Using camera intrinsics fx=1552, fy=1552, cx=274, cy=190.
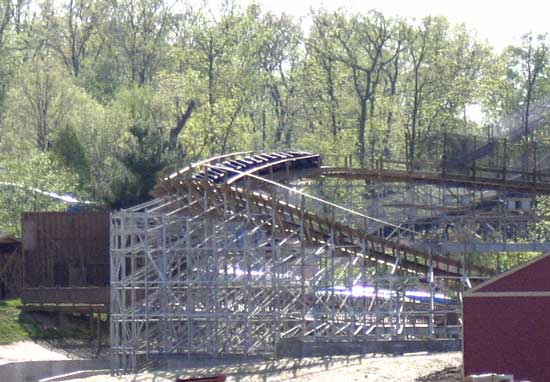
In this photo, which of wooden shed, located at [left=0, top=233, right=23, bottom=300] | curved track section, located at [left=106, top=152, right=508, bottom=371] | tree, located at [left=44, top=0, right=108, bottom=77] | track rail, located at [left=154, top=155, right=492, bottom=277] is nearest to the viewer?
curved track section, located at [left=106, top=152, right=508, bottom=371]

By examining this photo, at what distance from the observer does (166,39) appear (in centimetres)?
9362

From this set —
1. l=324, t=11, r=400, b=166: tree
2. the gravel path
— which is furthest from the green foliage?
the gravel path

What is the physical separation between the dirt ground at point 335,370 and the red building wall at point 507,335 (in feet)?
2.65

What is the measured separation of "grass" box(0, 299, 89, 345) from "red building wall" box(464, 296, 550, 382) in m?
19.3

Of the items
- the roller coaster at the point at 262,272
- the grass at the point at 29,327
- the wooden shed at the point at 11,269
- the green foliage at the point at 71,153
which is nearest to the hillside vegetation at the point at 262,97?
the green foliage at the point at 71,153

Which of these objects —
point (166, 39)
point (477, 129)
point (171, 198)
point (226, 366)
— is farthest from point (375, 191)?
point (166, 39)

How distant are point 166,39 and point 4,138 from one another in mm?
17305

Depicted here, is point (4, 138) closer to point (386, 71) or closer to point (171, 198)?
point (386, 71)

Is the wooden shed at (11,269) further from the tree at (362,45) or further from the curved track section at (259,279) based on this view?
the tree at (362,45)

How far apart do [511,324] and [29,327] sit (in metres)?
21.1

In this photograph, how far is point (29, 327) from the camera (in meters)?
53.0

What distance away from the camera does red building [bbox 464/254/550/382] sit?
3703cm

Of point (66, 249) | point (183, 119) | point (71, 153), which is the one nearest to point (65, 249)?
point (66, 249)

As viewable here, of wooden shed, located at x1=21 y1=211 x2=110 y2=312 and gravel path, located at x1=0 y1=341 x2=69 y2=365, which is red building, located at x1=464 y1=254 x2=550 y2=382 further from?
wooden shed, located at x1=21 y1=211 x2=110 y2=312
